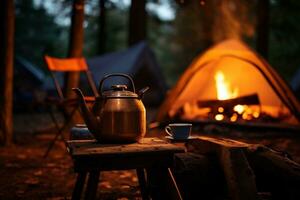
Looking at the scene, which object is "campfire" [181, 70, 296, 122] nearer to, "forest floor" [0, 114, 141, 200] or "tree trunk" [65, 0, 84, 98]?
"tree trunk" [65, 0, 84, 98]

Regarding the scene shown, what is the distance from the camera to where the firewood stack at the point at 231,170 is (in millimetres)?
2830

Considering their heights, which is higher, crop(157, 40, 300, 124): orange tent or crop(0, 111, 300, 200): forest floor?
crop(157, 40, 300, 124): orange tent

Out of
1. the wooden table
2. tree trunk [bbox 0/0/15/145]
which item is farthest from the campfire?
the wooden table

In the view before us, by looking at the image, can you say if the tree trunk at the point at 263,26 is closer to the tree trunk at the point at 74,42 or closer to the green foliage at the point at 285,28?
the green foliage at the point at 285,28

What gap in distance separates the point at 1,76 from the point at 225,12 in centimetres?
1094

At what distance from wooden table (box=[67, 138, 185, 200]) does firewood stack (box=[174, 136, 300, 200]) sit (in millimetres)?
495

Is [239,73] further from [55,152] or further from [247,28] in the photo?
[247,28]

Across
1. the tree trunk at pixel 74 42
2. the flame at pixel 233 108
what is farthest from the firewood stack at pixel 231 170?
the flame at pixel 233 108

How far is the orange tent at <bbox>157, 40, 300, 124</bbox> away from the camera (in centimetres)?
780

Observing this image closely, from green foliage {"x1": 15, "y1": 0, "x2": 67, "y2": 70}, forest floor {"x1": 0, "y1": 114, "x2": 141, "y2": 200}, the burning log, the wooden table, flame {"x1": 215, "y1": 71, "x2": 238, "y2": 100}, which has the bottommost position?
forest floor {"x1": 0, "y1": 114, "x2": 141, "y2": 200}

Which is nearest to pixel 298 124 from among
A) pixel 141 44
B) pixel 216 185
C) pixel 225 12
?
pixel 216 185

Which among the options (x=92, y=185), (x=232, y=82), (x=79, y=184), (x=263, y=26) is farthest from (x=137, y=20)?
(x=92, y=185)

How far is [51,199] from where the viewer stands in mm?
3627

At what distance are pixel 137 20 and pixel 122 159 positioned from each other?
11900mm
